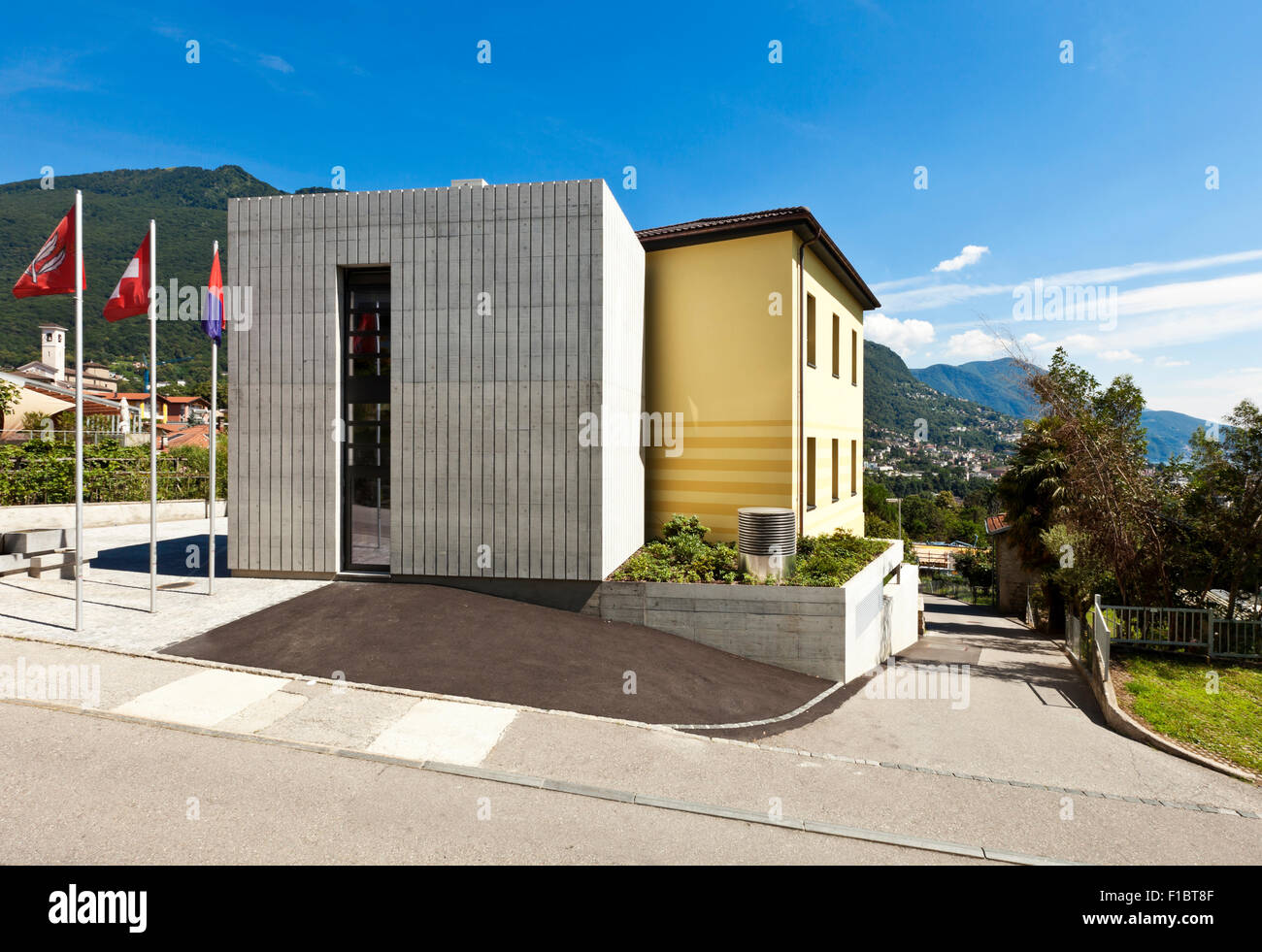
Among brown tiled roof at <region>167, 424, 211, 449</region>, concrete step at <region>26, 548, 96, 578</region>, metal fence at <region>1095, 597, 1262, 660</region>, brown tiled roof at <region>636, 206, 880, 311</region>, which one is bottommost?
metal fence at <region>1095, 597, 1262, 660</region>

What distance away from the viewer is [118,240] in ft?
321

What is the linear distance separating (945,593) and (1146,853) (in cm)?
4211

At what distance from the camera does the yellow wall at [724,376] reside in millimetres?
14688

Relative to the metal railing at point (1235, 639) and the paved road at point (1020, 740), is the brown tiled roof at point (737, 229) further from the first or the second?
the metal railing at point (1235, 639)

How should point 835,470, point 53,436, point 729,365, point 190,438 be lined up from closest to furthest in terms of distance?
point 729,365, point 835,470, point 53,436, point 190,438

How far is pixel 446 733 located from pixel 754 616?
6.13 m

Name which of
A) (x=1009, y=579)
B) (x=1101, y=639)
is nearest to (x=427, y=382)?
(x=1101, y=639)

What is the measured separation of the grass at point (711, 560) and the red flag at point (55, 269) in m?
9.61

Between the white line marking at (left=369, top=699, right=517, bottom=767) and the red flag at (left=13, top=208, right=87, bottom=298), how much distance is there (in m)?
7.94

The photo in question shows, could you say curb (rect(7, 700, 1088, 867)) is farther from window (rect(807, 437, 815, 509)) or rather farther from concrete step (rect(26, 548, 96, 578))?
Result: window (rect(807, 437, 815, 509))

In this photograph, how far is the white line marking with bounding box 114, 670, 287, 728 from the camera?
7.12 m

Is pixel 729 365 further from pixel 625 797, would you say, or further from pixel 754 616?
pixel 625 797

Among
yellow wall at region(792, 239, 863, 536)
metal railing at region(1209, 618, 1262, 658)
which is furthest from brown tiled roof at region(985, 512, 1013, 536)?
metal railing at region(1209, 618, 1262, 658)
